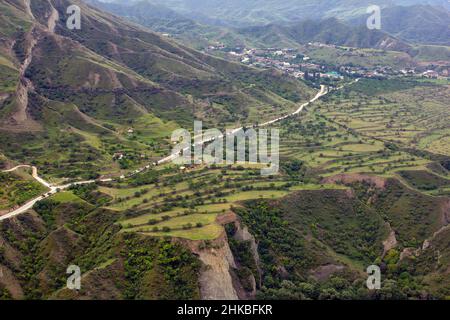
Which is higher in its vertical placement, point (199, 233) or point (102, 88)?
point (102, 88)

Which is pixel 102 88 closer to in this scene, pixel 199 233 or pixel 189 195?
pixel 189 195

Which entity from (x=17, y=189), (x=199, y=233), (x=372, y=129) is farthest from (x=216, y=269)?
(x=372, y=129)

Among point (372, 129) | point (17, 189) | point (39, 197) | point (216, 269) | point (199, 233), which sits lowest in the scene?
point (216, 269)

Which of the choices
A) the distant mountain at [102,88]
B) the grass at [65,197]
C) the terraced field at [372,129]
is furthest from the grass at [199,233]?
the terraced field at [372,129]

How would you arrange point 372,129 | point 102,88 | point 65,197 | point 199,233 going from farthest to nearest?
1. point 372,129
2. point 102,88
3. point 65,197
4. point 199,233

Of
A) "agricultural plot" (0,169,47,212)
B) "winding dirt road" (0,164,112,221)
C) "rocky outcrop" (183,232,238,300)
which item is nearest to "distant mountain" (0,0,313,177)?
"winding dirt road" (0,164,112,221)

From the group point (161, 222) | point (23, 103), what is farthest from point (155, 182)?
point (23, 103)

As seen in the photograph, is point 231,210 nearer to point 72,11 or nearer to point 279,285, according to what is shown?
point 279,285

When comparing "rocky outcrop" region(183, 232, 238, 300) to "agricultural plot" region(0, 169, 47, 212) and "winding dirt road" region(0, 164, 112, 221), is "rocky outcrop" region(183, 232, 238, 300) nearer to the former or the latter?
"winding dirt road" region(0, 164, 112, 221)

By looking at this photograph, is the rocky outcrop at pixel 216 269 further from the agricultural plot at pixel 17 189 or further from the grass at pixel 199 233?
the agricultural plot at pixel 17 189

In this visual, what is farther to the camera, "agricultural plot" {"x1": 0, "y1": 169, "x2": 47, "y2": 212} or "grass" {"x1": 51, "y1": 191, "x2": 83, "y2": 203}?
"grass" {"x1": 51, "y1": 191, "x2": 83, "y2": 203}

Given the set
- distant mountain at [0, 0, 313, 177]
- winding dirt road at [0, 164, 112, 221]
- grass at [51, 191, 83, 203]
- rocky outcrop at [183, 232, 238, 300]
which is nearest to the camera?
rocky outcrop at [183, 232, 238, 300]
